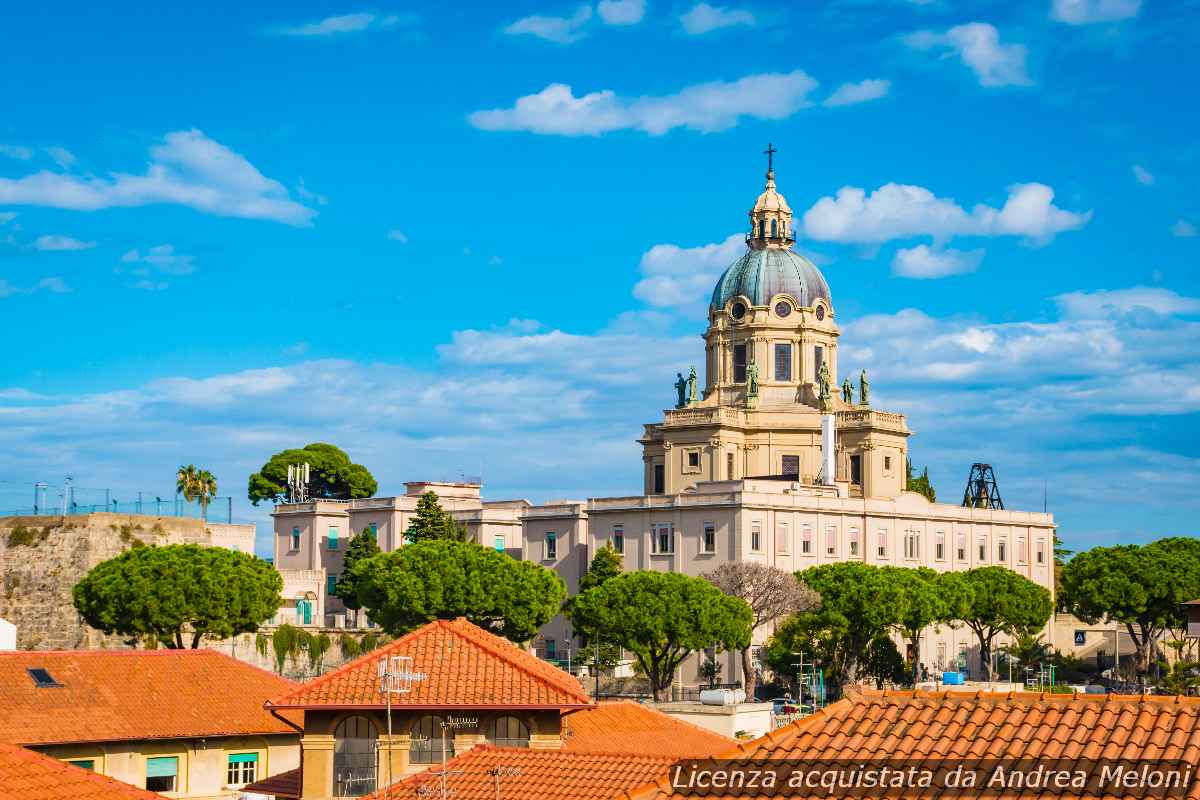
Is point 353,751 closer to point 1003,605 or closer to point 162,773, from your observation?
point 162,773

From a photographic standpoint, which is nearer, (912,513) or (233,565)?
(233,565)

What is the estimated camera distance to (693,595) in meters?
95.9

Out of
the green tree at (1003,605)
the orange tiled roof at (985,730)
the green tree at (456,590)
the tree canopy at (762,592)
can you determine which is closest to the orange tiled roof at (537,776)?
the orange tiled roof at (985,730)

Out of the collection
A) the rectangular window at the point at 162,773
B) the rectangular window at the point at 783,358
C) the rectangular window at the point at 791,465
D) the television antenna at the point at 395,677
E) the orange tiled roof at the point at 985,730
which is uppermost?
the rectangular window at the point at 783,358

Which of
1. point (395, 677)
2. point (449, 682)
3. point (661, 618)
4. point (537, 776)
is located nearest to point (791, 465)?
point (661, 618)

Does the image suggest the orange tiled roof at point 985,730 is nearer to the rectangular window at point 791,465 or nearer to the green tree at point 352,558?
the green tree at point 352,558

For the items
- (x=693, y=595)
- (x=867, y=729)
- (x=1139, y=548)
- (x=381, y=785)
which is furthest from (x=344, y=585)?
(x=867, y=729)

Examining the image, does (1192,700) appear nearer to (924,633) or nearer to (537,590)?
(537,590)

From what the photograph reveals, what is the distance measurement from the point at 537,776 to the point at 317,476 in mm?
134929

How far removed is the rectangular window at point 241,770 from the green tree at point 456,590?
41285 mm

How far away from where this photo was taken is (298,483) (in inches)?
5842

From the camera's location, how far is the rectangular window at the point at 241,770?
2137 inches

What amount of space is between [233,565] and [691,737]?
138ft

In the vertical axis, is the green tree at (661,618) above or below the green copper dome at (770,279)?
below
